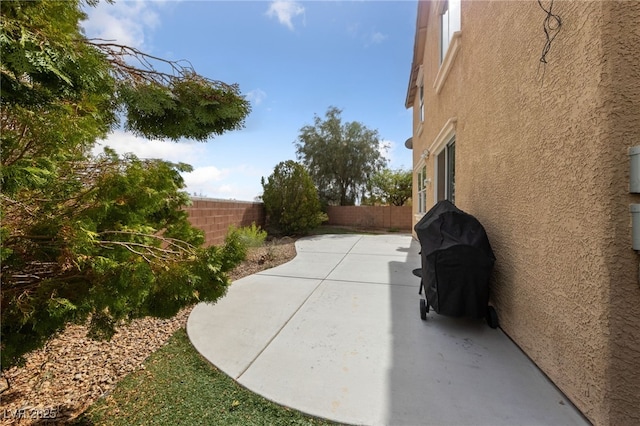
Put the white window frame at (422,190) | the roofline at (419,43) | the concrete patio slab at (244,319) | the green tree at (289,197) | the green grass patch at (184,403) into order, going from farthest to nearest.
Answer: the green tree at (289,197) < the white window frame at (422,190) < the roofline at (419,43) < the concrete patio slab at (244,319) < the green grass patch at (184,403)

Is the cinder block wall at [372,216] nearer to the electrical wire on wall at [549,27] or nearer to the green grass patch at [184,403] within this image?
the electrical wire on wall at [549,27]

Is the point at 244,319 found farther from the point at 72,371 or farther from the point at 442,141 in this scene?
the point at 442,141

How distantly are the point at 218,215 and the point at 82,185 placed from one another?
27.2 feet

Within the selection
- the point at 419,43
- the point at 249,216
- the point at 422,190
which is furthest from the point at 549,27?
the point at 249,216

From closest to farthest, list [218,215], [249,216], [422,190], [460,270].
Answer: [460,270] < [218,215] < [422,190] < [249,216]

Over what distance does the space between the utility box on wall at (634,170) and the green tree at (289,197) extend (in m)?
11.8

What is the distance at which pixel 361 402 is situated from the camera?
7.70ft

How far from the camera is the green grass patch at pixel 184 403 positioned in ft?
7.14

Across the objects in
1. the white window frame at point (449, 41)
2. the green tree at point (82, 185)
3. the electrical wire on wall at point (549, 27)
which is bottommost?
the green tree at point (82, 185)

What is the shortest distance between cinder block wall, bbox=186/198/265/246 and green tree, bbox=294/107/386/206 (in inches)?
400

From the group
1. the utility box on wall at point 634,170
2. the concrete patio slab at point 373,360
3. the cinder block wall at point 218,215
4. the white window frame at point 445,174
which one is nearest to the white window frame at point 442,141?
the white window frame at point 445,174

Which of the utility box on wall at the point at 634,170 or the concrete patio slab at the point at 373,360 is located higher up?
the utility box on wall at the point at 634,170

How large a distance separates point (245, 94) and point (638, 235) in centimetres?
297

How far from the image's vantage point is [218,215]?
9.85m
